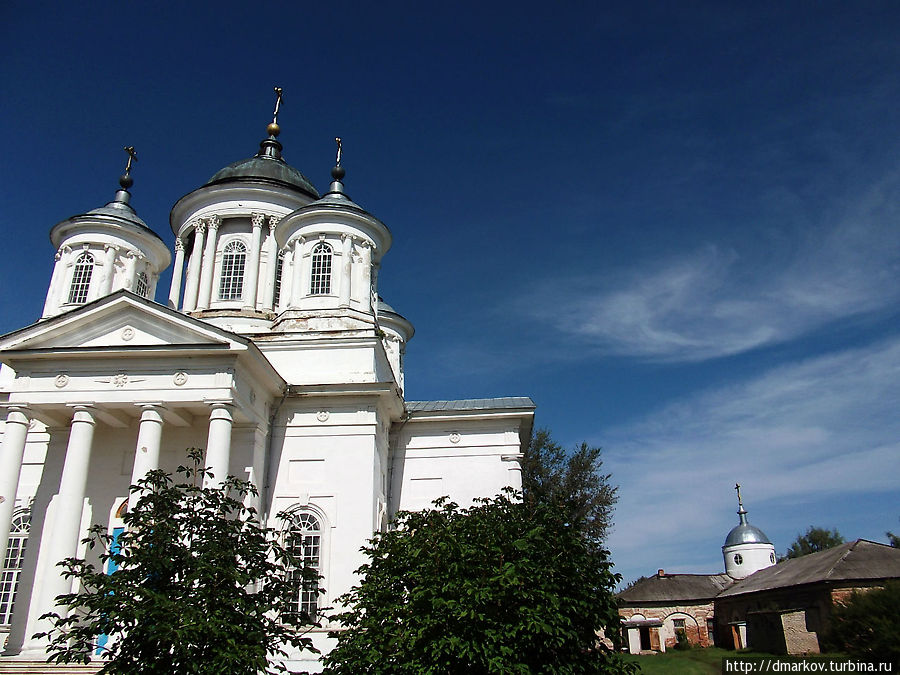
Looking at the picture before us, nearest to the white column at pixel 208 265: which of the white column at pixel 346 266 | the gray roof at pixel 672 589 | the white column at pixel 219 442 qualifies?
the white column at pixel 346 266

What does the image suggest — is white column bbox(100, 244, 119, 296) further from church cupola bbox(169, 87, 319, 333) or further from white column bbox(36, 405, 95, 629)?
white column bbox(36, 405, 95, 629)

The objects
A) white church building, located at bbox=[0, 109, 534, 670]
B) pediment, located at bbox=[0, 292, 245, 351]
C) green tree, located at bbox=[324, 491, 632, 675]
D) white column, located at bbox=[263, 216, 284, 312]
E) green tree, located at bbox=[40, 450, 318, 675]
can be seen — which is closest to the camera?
green tree, located at bbox=[40, 450, 318, 675]

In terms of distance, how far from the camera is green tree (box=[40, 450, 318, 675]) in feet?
24.2

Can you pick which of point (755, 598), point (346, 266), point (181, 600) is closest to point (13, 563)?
point (346, 266)

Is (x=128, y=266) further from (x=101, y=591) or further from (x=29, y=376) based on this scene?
(x=101, y=591)

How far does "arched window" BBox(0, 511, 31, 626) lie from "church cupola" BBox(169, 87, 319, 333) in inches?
273

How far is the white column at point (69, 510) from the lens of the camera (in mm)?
13250

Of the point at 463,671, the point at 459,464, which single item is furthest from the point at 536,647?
the point at 459,464

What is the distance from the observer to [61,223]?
69.9 feet

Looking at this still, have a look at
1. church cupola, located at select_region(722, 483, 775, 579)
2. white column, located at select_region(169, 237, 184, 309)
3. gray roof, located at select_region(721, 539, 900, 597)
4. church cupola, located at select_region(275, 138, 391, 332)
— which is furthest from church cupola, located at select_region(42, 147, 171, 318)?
church cupola, located at select_region(722, 483, 775, 579)

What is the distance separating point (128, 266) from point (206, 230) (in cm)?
250

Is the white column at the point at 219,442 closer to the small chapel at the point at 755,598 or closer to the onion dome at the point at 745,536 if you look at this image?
the small chapel at the point at 755,598

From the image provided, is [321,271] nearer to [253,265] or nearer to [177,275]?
[253,265]

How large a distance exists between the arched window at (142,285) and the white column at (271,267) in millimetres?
3834
